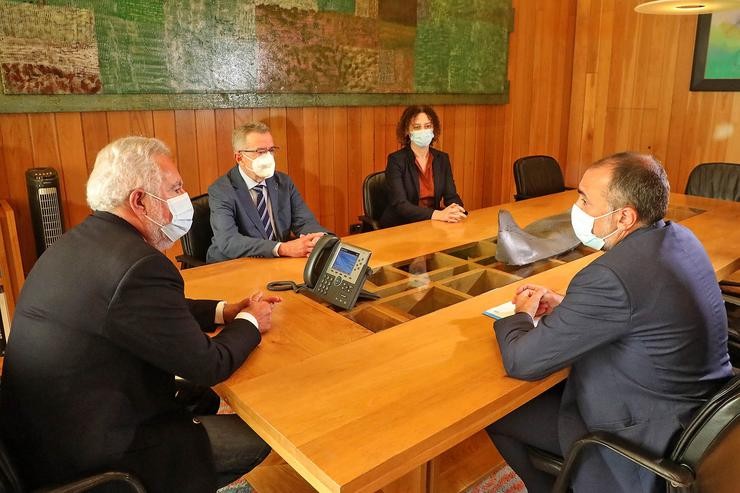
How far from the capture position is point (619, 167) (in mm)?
1410

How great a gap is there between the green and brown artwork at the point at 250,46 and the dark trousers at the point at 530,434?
2.46 metres

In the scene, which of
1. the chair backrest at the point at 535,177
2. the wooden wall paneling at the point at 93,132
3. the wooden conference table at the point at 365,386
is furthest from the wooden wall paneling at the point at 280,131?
the wooden conference table at the point at 365,386

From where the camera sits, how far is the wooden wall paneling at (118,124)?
2.91 meters

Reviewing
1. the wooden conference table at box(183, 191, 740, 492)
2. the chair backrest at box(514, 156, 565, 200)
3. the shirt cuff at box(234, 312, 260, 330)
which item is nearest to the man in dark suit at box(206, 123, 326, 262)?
the wooden conference table at box(183, 191, 740, 492)

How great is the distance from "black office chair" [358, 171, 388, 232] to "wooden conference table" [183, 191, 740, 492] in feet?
4.27

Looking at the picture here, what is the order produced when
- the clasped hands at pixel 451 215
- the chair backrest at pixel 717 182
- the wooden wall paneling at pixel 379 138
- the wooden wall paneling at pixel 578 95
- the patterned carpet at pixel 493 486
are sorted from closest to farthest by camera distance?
the patterned carpet at pixel 493 486 < the clasped hands at pixel 451 215 < the chair backrest at pixel 717 182 < the wooden wall paneling at pixel 379 138 < the wooden wall paneling at pixel 578 95

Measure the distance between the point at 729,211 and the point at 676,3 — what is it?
1.21 m

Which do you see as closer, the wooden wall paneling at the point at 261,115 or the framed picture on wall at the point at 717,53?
the wooden wall paneling at the point at 261,115

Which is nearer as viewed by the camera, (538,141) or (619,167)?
(619,167)

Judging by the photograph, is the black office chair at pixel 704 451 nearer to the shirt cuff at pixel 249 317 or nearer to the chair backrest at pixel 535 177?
the shirt cuff at pixel 249 317

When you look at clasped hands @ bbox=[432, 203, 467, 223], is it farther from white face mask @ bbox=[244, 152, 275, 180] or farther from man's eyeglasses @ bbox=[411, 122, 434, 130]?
white face mask @ bbox=[244, 152, 275, 180]

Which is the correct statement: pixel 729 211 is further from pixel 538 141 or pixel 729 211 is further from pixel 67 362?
pixel 67 362

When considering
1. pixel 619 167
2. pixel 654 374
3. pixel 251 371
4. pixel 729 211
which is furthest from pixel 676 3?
pixel 251 371

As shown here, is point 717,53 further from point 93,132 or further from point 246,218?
point 93,132
